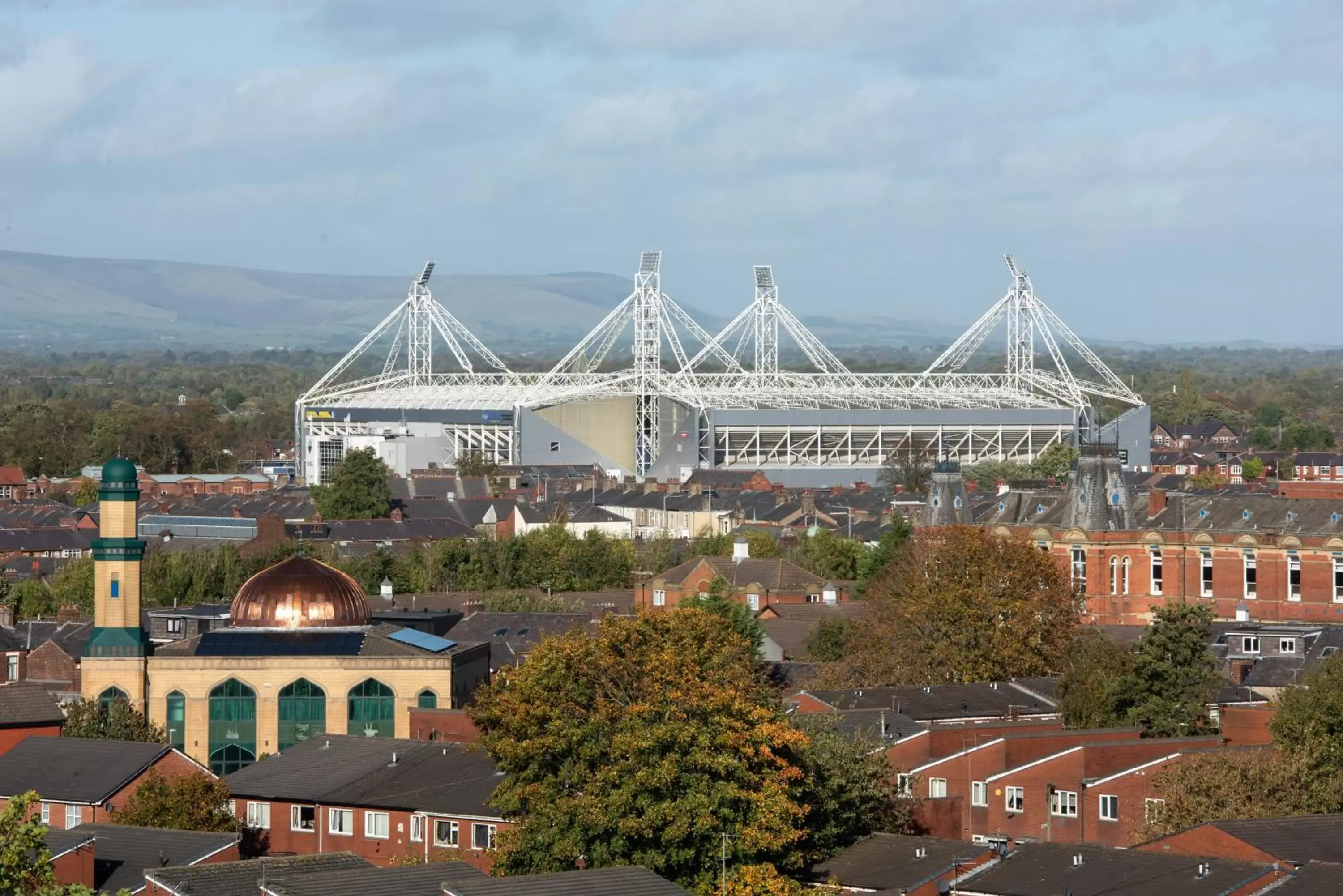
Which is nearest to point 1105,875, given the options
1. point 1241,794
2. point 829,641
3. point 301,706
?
point 1241,794

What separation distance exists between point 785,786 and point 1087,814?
817 cm

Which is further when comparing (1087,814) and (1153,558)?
(1153,558)

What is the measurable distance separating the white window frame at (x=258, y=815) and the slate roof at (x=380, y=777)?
16 cm

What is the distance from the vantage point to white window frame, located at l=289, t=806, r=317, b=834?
159 ft

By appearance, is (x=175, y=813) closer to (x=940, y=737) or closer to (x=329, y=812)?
(x=329, y=812)

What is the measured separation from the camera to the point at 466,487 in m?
135

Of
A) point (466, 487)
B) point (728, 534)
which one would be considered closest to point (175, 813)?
point (728, 534)

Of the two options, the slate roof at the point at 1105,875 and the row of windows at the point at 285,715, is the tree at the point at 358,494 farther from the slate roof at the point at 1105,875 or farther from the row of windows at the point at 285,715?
the slate roof at the point at 1105,875

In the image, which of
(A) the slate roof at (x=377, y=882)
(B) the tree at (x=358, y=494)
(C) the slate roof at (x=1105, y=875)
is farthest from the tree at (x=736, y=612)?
(B) the tree at (x=358, y=494)

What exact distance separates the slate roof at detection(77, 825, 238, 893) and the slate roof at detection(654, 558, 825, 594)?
4157cm

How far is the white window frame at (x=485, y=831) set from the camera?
4566 centimetres

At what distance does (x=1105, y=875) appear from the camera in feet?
126

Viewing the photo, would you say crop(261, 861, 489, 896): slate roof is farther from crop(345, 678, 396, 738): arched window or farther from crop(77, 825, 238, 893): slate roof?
crop(345, 678, 396, 738): arched window

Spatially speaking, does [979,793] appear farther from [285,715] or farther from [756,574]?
→ [756,574]
